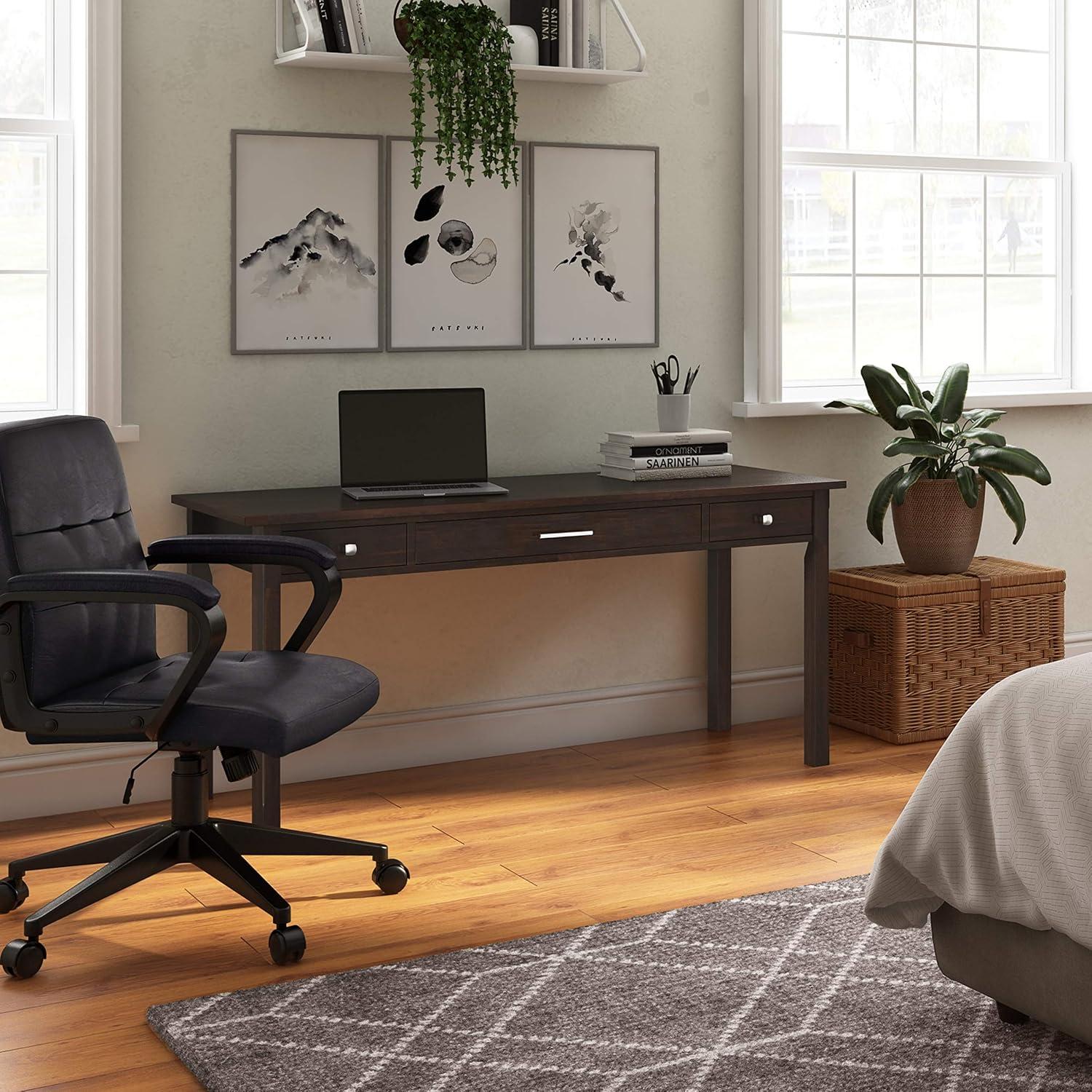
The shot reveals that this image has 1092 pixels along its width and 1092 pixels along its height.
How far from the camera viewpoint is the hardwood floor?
2664mm

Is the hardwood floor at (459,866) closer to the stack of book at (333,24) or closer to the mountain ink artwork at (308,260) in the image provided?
the mountain ink artwork at (308,260)

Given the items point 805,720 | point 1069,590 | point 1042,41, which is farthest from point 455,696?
point 1042,41

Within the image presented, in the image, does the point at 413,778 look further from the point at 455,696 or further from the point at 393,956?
the point at 393,956

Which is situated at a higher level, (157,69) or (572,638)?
(157,69)

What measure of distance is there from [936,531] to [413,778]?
65.2 inches

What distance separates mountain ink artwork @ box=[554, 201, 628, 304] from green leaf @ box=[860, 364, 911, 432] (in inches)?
30.3

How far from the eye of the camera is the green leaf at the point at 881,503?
4.43 meters

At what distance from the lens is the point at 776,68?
4449mm

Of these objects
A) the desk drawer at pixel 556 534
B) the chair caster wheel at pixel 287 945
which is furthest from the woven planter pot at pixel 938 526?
the chair caster wheel at pixel 287 945

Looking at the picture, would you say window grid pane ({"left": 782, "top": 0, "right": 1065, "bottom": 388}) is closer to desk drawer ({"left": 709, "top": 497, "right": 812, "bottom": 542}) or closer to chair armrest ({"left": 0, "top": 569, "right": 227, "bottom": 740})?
desk drawer ({"left": 709, "top": 497, "right": 812, "bottom": 542})

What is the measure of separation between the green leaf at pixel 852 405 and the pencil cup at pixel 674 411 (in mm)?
562

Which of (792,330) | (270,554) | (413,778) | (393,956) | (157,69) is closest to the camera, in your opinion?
(393,956)

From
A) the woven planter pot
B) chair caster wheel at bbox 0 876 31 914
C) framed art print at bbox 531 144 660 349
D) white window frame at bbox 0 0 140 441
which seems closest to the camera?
chair caster wheel at bbox 0 876 31 914

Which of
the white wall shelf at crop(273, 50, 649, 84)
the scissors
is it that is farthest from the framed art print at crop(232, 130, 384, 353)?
the scissors
